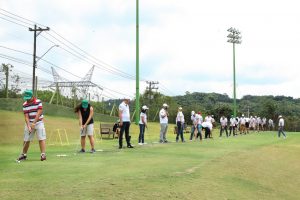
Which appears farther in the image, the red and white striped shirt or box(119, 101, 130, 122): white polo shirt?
box(119, 101, 130, 122): white polo shirt

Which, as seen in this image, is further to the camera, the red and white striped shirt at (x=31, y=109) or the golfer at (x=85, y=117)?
the golfer at (x=85, y=117)

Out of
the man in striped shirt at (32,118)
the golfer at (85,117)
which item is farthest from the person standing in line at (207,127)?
the man in striped shirt at (32,118)

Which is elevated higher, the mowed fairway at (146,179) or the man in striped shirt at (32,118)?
the man in striped shirt at (32,118)

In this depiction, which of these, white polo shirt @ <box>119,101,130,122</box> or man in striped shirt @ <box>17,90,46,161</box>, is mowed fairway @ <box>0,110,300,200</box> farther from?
white polo shirt @ <box>119,101,130,122</box>

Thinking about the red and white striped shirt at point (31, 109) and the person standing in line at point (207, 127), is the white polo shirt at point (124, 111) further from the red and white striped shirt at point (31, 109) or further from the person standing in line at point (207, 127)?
the person standing in line at point (207, 127)

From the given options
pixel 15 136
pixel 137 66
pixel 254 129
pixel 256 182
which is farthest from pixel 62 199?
pixel 254 129

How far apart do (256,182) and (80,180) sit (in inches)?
176

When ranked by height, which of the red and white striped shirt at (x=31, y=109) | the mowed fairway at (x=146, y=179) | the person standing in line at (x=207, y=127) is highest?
the red and white striped shirt at (x=31, y=109)

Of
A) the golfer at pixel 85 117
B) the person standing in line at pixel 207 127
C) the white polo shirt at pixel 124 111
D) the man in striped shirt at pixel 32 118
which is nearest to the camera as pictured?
the man in striped shirt at pixel 32 118

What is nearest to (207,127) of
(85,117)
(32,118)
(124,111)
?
(124,111)

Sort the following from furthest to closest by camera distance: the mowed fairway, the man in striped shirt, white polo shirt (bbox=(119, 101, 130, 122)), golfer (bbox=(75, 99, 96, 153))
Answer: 1. white polo shirt (bbox=(119, 101, 130, 122))
2. golfer (bbox=(75, 99, 96, 153))
3. the man in striped shirt
4. the mowed fairway

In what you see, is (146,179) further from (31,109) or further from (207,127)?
(207,127)

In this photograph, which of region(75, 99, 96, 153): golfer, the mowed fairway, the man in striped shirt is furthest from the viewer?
region(75, 99, 96, 153): golfer

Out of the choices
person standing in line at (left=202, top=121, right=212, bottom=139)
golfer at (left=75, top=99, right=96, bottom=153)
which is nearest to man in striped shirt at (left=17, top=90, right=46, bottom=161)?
golfer at (left=75, top=99, right=96, bottom=153)
